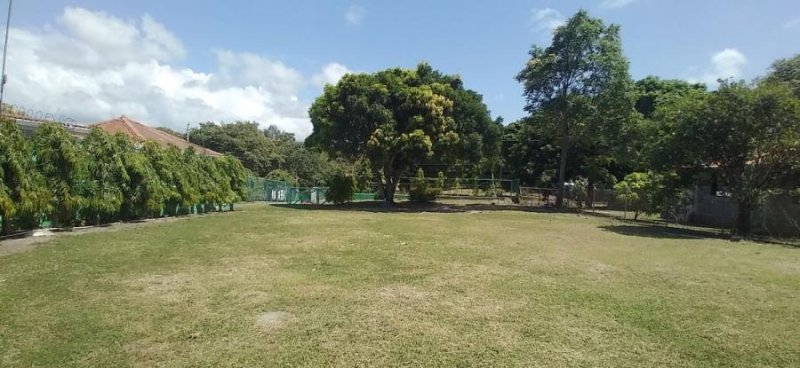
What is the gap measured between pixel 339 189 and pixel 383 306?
21.8 m

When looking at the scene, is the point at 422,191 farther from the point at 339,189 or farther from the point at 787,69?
the point at 787,69

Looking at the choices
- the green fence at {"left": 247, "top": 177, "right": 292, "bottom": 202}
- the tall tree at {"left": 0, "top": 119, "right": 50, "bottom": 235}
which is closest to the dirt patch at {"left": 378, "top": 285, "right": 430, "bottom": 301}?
the tall tree at {"left": 0, "top": 119, "right": 50, "bottom": 235}

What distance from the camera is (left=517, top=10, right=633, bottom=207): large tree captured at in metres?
25.7

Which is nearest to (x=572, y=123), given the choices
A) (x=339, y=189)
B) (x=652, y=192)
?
(x=652, y=192)

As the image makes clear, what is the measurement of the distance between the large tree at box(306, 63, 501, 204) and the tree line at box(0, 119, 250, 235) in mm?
8470

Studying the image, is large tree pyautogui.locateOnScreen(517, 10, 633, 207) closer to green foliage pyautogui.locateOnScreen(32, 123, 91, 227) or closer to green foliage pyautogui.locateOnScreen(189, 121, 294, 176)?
green foliage pyautogui.locateOnScreen(32, 123, 91, 227)

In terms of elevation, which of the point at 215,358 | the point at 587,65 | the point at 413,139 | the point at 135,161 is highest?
the point at 587,65

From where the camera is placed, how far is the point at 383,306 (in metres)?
5.47

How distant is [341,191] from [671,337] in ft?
76.1

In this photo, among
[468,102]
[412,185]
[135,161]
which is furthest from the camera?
[412,185]

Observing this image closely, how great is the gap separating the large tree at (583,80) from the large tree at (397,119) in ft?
13.7

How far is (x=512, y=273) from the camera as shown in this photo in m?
7.55

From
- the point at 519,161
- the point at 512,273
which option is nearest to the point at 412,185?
the point at 519,161

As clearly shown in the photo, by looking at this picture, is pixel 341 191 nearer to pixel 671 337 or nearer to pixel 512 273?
pixel 512 273
